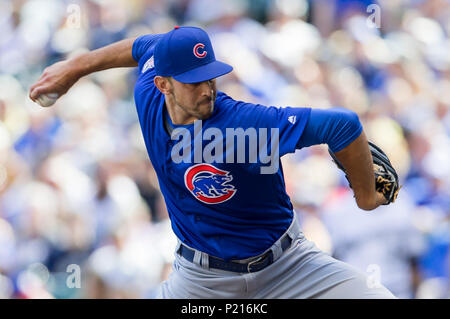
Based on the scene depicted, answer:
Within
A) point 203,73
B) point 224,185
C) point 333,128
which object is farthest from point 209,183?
point 333,128

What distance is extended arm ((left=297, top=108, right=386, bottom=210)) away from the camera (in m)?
2.27

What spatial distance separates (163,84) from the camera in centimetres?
253

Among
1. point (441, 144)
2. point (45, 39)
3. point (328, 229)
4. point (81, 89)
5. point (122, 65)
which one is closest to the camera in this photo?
point (122, 65)

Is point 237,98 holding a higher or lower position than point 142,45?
lower

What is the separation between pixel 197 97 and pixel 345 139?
537 mm

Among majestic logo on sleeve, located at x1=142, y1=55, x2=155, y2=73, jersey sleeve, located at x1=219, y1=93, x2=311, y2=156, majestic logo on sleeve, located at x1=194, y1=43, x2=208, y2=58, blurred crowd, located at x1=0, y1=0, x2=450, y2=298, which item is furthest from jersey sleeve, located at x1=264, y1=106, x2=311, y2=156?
blurred crowd, located at x1=0, y1=0, x2=450, y2=298

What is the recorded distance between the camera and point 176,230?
2.74 meters

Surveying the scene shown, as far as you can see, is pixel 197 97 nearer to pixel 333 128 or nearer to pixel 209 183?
pixel 209 183

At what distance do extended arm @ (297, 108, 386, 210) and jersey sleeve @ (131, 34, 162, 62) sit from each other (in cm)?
87

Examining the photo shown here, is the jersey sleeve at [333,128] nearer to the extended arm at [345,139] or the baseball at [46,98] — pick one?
the extended arm at [345,139]

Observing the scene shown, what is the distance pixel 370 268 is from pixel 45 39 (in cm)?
308

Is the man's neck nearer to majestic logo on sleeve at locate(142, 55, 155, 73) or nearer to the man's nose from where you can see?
the man's nose
